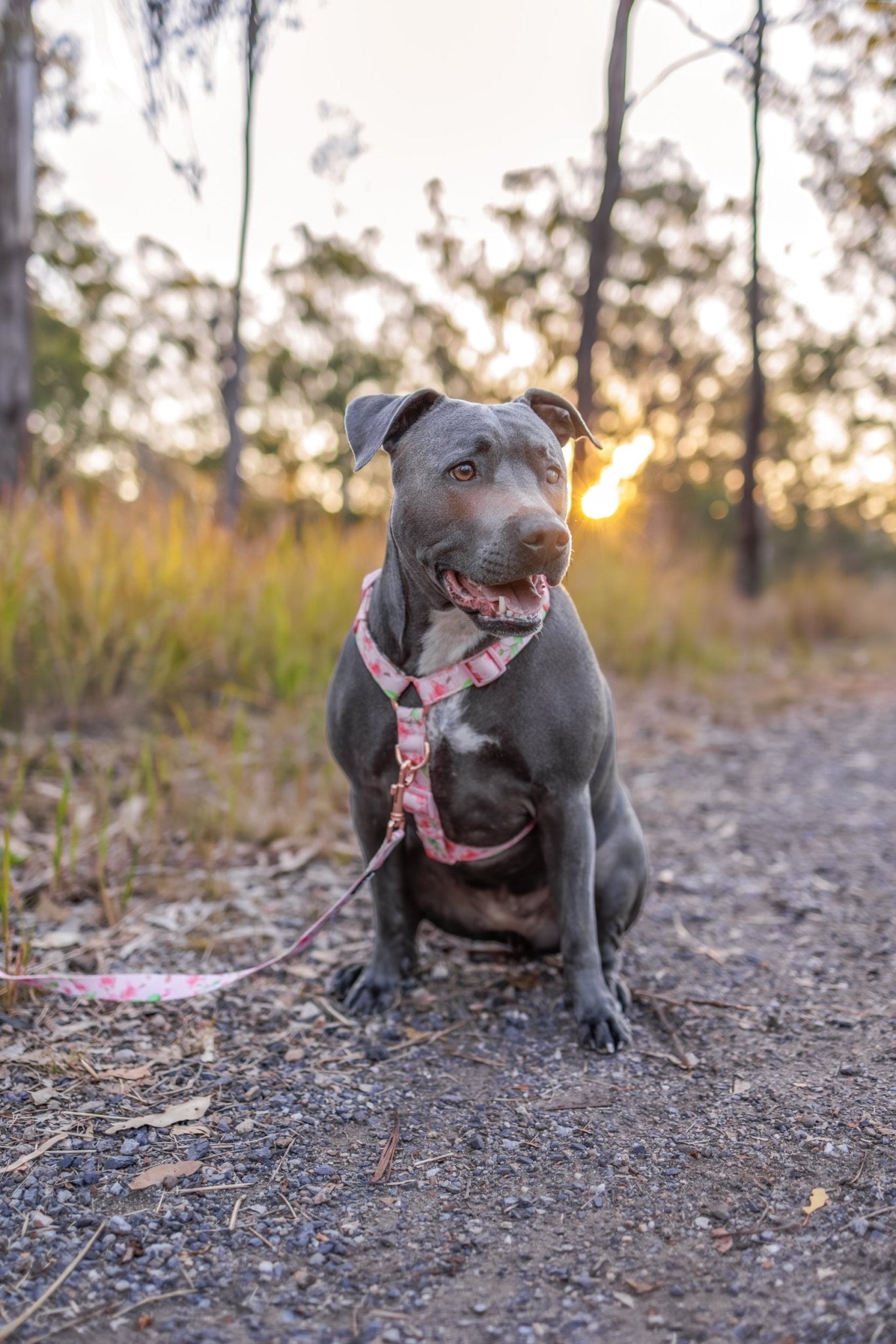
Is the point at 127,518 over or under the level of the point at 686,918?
over

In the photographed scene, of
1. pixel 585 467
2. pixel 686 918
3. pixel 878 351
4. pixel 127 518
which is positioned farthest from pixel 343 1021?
pixel 878 351

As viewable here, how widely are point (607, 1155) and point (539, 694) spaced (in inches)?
40.6

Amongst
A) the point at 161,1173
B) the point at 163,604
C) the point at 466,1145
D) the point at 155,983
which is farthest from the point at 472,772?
the point at 163,604

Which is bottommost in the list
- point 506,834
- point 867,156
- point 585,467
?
point 506,834

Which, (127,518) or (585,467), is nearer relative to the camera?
(127,518)

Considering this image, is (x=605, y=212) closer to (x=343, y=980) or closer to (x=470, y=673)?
(x=470, y=673)

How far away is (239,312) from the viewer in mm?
10266

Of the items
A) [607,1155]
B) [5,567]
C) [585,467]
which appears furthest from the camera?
[585,467]

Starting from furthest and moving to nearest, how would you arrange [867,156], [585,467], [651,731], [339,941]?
[867,156]
[585,467]
[651,731]
[339,941]

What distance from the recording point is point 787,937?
10.5ft

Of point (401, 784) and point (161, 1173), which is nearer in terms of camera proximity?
point (161, 1173)

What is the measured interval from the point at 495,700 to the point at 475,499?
50 cm

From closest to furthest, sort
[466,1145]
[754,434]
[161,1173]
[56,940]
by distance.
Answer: [161,1173], [466,1145], [56,940], [754,434]

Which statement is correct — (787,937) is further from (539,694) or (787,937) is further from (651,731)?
(651,731)
